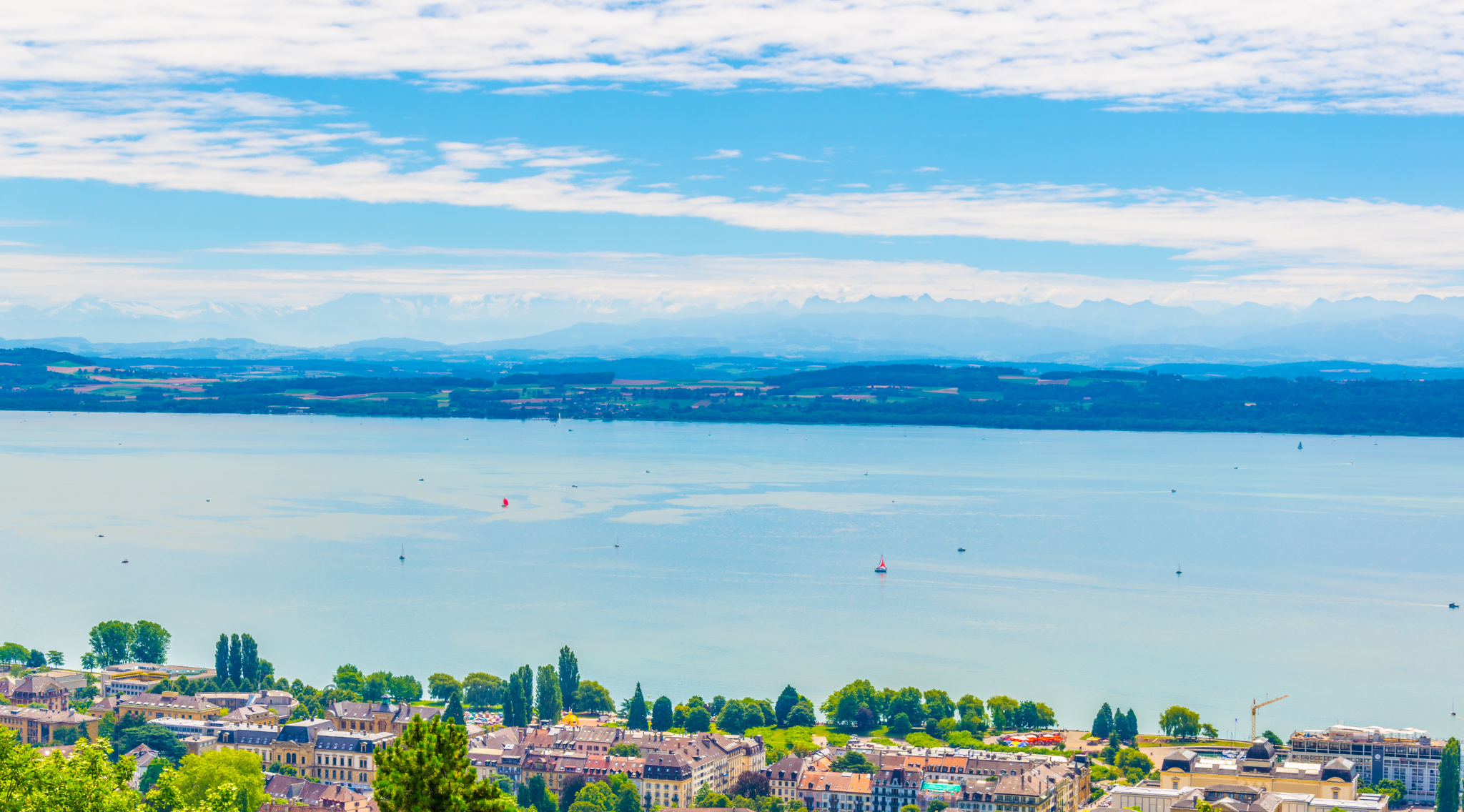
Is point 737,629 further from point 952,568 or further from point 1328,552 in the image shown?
point 1328,552

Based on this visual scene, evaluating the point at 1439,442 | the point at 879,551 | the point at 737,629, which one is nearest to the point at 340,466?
the point at 879,551

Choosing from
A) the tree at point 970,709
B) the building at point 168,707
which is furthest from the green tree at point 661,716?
the building at point 168,707

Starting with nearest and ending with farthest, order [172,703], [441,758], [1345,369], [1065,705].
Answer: [441,758] < [172,703] < [1065,705] < [1345,369]

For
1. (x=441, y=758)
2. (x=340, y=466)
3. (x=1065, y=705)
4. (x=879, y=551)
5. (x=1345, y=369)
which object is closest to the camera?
(x=441, y=758)

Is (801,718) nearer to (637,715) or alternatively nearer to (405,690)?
(637,715)

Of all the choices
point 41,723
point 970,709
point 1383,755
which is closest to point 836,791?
point 970,709

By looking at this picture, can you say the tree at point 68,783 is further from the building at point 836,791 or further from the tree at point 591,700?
the tree at point 591,700

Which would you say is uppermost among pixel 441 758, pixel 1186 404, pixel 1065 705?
pixel 1186 404
